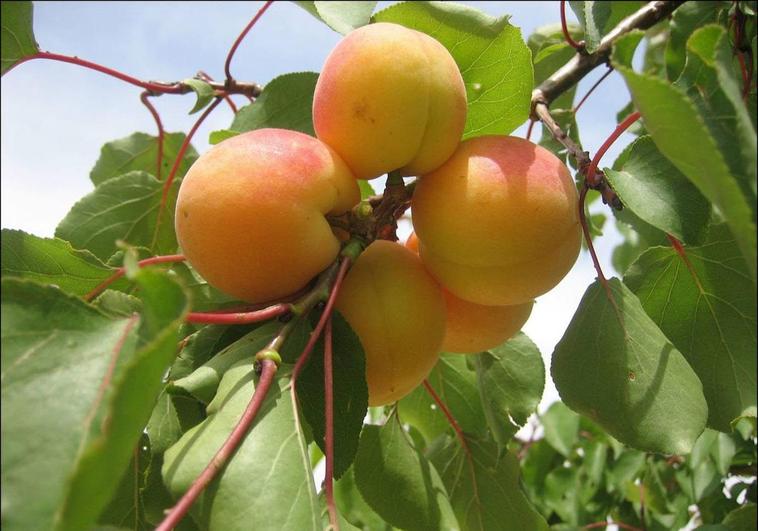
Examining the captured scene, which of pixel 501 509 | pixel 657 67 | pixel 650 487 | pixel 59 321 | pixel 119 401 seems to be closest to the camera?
pixel 119 401

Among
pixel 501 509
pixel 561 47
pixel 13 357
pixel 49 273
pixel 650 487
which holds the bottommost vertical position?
pixel 650 487

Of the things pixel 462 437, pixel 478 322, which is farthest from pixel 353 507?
pixel 478 322

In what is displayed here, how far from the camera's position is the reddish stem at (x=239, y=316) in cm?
64

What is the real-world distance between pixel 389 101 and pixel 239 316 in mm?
251

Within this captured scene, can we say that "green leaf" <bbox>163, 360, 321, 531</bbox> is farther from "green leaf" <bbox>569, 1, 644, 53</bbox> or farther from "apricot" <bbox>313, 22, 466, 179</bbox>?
"green leaf" <bbox>569, 1, 644, 53</bbox>

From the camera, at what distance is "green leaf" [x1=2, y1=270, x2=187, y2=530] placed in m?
0.42

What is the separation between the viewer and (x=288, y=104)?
3.51ft

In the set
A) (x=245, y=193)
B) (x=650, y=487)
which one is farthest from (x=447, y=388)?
(x=650, y=487)

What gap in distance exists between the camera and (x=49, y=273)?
30.8 inches

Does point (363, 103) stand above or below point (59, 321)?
above

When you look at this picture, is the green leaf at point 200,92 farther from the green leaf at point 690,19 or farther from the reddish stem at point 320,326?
the green leaf at point 690,19

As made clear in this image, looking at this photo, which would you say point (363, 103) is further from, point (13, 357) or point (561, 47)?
point (561, 47)

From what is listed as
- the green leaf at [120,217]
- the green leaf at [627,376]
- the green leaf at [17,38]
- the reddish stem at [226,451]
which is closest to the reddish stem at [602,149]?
the green leaf at [627,376]

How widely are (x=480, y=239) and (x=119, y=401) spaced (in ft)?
1.29
